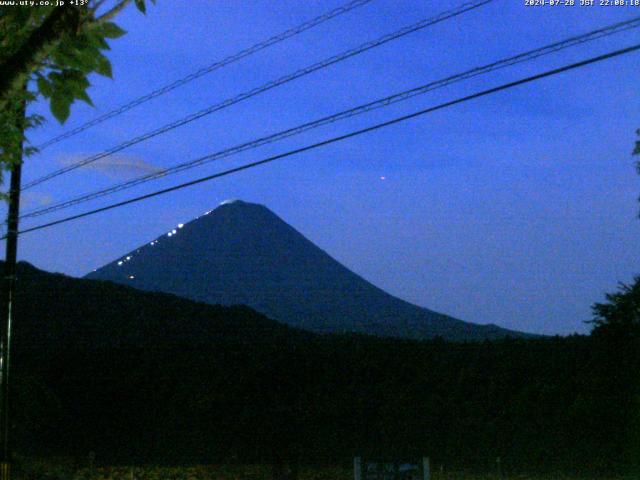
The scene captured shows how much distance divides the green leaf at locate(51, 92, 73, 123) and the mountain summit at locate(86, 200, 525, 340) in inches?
1949

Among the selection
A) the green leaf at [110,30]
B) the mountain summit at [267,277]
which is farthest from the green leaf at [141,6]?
the mountain summit at [267,277]

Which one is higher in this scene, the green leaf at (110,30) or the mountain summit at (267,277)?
the mountain summit at (267,277)

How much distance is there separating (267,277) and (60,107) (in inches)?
2972

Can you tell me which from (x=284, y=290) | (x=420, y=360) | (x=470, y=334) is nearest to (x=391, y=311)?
(x=284, y=290)

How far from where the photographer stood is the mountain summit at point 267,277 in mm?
63031

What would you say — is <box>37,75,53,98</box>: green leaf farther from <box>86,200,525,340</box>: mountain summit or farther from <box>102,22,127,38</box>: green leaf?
<box>86,200,525,340</box>: mountain summit

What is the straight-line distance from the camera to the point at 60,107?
4.09m

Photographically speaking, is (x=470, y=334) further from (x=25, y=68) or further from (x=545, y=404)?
(x=25, y=68)

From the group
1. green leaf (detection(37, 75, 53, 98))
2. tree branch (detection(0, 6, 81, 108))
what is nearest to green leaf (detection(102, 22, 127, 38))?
tree branch (detection(0, 6, 81, 108))

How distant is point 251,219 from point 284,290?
2337 centimetres

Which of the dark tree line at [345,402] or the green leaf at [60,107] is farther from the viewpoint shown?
the dark tree line at [345,402]

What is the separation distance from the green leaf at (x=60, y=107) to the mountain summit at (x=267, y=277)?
49510mm

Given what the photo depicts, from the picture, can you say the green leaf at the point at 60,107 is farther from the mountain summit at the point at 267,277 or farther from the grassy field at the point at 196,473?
the mountain summit at the point at 267,277

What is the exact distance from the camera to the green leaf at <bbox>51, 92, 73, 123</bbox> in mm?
4066
